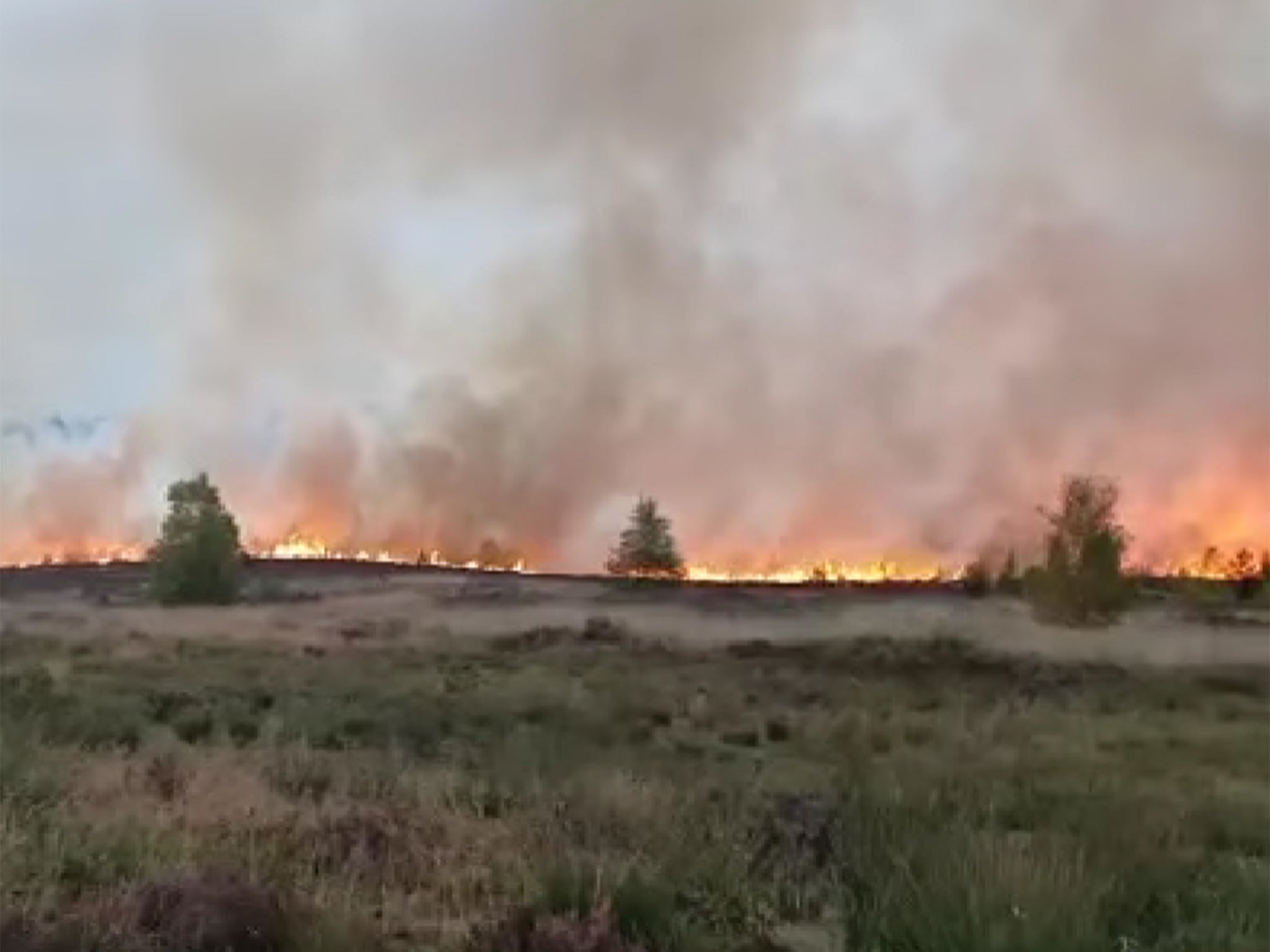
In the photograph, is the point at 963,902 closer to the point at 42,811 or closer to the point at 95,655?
the point at 42,811

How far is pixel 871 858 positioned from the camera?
8.40m

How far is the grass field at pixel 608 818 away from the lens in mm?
6984

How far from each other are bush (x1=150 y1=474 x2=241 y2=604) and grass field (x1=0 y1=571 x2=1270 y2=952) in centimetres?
4680

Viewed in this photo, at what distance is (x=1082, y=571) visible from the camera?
7194cm

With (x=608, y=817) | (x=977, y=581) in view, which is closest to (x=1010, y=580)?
(x=977, y=581)

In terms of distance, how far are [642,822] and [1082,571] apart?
64841 millimetres

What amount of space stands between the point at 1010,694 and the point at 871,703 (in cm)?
687

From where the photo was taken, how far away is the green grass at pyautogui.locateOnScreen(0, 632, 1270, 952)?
7.24 meters

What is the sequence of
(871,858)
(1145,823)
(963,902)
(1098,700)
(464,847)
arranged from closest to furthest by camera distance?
1. (963,902)
2. (871,858)
3. (464,847)
4. (1145,823)
5. (1098,700)

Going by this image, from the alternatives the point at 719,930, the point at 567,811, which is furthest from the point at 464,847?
the point at 719,930

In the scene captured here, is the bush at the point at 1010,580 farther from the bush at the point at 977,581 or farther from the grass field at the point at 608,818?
the grass field at the point at 608,818

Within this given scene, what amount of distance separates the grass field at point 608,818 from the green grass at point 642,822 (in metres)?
0.03

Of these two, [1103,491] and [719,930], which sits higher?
[1103,491]

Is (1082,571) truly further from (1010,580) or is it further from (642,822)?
(642,822)
